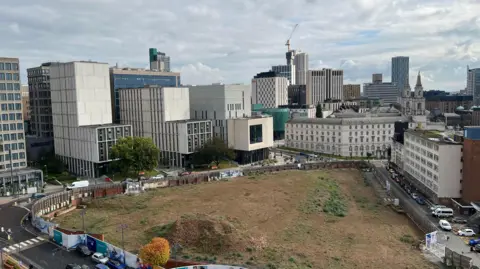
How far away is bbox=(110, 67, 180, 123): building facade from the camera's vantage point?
125m

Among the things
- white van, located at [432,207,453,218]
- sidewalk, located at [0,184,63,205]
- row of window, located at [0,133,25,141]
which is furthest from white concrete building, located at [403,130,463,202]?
row of window, located at [0,133,25,141]

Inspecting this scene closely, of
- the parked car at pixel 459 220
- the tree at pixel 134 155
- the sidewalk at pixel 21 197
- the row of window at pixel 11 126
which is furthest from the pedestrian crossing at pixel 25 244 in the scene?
the parked car at pixel 459 220

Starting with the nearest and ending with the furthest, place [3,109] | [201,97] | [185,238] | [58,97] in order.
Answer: [185,238], [3,109], [58,97], [201,97]

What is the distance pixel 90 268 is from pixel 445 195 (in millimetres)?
55033

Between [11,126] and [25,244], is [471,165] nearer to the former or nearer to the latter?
[25,244]

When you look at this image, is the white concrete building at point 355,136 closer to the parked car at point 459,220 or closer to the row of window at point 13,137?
the parked car at point 459,220

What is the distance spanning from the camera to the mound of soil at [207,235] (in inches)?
1849

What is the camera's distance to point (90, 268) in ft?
136

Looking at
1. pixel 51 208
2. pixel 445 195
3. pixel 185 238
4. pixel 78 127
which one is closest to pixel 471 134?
pixel 445 195

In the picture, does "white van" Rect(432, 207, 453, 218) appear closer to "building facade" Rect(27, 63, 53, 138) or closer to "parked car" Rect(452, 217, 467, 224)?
"parked car" Rect(452, 217, 467, 224)

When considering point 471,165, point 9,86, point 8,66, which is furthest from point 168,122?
point 471,165

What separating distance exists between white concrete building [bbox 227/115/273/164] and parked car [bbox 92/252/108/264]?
68.9 meters

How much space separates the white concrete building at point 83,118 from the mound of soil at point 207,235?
4936 centimetres

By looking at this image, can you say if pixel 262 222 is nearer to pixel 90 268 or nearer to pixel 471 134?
pixel 90 268
